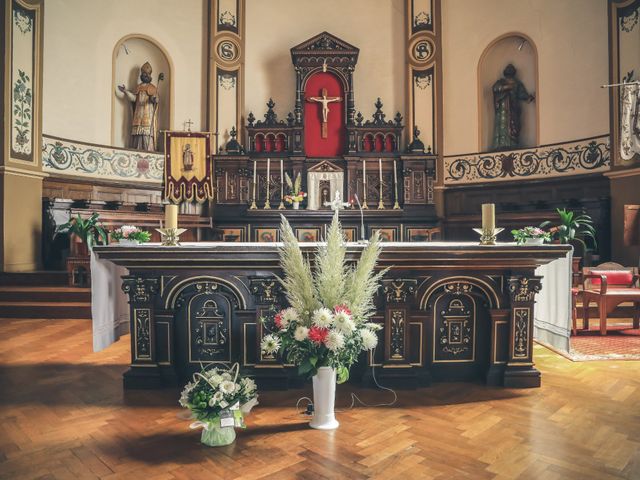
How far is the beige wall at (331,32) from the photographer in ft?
33.3

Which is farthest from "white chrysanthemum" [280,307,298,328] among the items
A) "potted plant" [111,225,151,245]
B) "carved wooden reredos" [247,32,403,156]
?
"carved wooden reredos" [247,32,403,156]

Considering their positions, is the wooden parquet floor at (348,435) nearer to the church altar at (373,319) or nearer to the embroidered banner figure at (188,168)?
the church altar at (373,319)

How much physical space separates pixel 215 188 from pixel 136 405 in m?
6.48

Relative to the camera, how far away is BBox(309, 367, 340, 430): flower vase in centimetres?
298

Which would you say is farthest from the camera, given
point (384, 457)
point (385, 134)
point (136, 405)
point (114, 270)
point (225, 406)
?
point (385, 134)

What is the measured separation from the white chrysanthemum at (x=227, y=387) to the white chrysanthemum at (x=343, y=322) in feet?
2.24

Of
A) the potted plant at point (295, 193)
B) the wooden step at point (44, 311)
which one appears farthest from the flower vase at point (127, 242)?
the potted plant at point (295, 193)

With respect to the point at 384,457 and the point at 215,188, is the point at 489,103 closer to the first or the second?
the point at 215,188

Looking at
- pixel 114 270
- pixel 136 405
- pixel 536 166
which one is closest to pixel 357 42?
pixel 536 166

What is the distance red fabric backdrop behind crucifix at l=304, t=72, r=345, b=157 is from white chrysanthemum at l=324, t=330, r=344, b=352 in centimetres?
728

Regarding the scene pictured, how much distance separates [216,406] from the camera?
9.02 feet

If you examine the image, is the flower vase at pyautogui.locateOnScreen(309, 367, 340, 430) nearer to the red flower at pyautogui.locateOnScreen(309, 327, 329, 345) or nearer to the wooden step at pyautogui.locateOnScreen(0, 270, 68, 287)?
the red flower at pyautogui.locateOnScreen(309, 327, 329, 345)

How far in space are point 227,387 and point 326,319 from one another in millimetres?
688

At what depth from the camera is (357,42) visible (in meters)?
10.3
